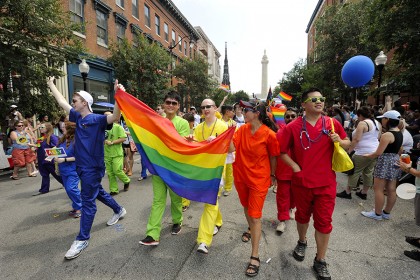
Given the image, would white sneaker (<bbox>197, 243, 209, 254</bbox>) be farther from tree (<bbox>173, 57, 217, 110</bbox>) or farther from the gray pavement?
tree (<bbox>173, 57, 217, 110</bbox>)

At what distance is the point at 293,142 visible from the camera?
9.38 ft

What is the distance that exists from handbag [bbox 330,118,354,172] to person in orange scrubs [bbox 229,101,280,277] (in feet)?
1.93

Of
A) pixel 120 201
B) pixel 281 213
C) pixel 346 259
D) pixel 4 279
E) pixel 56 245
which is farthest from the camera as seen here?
pixel 120 201

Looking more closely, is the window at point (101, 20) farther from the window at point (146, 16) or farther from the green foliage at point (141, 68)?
the window at point (146, 16)

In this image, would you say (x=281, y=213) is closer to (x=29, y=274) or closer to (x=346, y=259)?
(x=346, y=259)

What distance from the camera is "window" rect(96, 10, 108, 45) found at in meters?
16.5

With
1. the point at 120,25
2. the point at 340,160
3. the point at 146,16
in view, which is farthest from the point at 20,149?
the point at 146,16

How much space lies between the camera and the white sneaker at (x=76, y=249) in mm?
3067

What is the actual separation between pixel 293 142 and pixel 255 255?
4.45ft

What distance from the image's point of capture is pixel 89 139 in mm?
3266

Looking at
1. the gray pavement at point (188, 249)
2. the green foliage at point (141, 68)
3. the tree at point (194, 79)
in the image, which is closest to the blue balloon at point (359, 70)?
the gray pavement at point (188, 249)

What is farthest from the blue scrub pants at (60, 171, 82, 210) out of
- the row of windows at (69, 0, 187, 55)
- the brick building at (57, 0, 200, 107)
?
the row of windows at (69, 0, 187, 55)

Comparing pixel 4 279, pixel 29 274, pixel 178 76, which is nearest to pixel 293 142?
pixel 29 274

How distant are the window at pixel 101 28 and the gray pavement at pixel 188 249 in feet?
48.9
